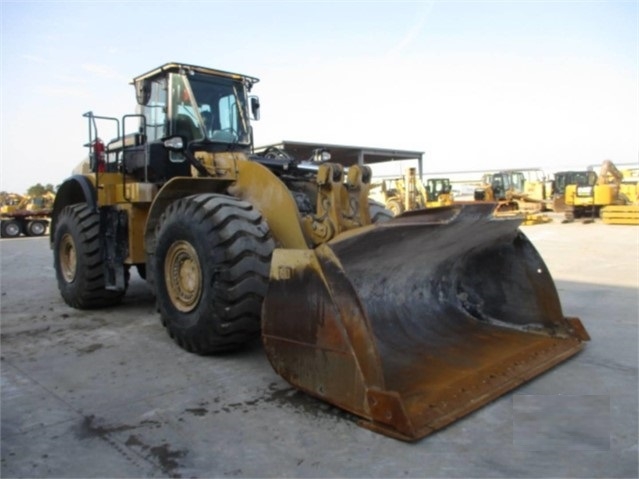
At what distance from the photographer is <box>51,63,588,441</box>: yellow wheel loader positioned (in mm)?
3115

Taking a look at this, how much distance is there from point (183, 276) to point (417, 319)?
1.99m

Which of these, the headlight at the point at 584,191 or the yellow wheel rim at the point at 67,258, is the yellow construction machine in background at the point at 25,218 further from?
the headlight at the point at 584,191

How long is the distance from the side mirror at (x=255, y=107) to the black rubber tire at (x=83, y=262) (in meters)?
2.21

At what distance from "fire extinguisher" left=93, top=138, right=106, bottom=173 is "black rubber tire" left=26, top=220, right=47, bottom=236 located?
76.0 feet

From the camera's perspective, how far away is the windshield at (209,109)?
566 centimetres

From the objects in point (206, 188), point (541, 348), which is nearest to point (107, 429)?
point (206, 188)

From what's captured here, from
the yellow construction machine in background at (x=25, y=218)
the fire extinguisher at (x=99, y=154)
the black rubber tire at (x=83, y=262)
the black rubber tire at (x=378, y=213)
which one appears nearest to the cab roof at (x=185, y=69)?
the fire extinguisher at (x=99, y=154)

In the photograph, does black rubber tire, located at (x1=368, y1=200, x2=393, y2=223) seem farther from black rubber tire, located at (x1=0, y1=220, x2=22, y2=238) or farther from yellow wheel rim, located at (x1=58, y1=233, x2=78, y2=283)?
black rubber tire, located at (x1=0, y1=220, x2=22, y2=238)

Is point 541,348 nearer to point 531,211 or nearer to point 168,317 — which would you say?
point 168,317

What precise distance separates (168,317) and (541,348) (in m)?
3.05

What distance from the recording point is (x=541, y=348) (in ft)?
13.5

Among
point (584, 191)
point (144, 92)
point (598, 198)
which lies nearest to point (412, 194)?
point (584, 191)

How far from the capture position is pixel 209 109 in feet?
19.2

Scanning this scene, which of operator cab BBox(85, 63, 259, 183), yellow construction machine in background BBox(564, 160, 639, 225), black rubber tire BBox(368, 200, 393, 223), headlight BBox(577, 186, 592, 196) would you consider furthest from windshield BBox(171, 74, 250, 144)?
headlight BBox(577, 186, 592, 196)
